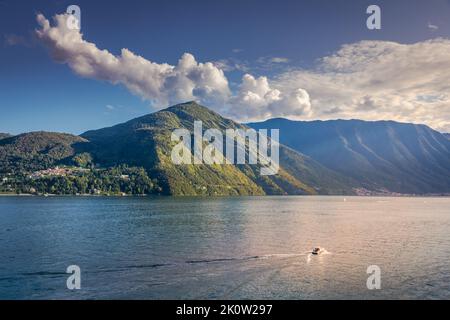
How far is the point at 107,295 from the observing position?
5541 centimetres

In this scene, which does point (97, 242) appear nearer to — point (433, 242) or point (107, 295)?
point (107, 295)

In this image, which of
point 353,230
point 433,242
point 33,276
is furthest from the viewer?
point 353,230

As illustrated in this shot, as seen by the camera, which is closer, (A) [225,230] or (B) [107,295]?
(B) [107,295]

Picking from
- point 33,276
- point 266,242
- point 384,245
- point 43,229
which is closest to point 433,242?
point 384,245

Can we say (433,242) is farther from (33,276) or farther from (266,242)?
(33,276)

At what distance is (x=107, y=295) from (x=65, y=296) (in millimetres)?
5703

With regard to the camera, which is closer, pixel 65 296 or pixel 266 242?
pixel 65 296

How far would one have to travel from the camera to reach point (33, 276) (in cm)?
6475

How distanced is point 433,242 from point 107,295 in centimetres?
9341

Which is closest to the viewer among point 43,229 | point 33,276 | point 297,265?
point 33,276
